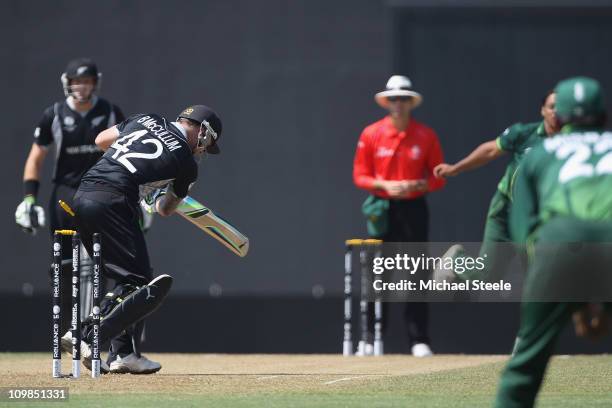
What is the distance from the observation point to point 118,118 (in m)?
11.1

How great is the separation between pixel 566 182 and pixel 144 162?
13.1 feet

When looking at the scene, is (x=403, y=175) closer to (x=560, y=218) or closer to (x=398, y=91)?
(x=398, y=91)

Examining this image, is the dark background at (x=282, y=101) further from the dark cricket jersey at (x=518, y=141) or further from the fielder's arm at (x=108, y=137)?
the fielder's arm at (x=108, y=137)

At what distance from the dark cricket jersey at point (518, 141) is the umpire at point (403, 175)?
1593 millimetres

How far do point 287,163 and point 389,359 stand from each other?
3.75 metres

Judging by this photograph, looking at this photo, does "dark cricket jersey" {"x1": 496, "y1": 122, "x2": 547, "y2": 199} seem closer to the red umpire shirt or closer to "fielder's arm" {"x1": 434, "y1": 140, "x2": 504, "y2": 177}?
"fielder's arm" {"x1": 434, "y1": 140, "x2": 504, "y2": 177}

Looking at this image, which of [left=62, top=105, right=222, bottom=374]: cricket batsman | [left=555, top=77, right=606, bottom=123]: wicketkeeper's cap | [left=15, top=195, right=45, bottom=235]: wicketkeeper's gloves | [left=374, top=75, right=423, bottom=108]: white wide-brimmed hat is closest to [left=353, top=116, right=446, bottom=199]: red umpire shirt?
[left=374, top=75, right=423, bottom=108]: white wide-brimmed hat

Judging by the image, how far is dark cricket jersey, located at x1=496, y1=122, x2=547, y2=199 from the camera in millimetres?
10219

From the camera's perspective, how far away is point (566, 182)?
566 centimetres

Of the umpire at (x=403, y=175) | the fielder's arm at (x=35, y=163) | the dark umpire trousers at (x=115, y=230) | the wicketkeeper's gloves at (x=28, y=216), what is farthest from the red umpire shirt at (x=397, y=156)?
the dark umpire trousers at (x=115, y=230)

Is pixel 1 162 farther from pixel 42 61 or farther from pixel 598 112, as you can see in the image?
pixel 598 112

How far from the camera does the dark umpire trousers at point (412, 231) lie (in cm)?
1197

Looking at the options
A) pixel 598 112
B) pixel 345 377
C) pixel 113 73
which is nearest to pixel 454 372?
pixel 345 377

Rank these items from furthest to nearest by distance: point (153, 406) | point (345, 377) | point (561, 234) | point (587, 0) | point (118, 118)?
point (587, 0)
point (118, 118)
point (345, 377)
point (153, 406)
point (561, 234)
